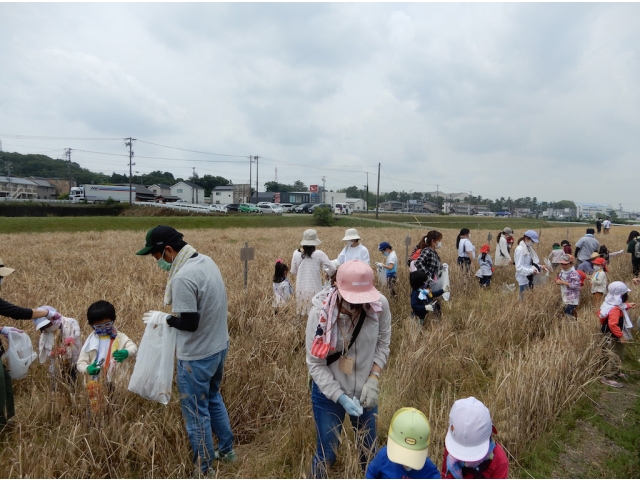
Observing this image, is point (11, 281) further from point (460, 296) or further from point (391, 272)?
point (460, 296)

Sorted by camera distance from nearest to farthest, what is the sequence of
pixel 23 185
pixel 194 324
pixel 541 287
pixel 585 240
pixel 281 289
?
pixel 194 324 < pixel 281 289 < pixel 541 287 < pixel 585 240 < pixel 23 185

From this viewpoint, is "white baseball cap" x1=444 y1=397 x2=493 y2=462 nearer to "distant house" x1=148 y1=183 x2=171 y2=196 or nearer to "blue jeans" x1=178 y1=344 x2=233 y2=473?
"blue jeans" x1=178 y1=344 x2=233 y2=473

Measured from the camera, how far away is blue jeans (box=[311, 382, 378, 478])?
2.36 metres

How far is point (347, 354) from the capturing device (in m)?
2.27

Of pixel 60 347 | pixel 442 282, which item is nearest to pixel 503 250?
pixel 442 282

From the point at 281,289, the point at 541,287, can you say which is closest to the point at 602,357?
the point at 541,287

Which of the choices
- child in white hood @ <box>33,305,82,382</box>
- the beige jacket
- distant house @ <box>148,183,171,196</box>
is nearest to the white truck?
distant house @ <box>148,183,171,196</box>

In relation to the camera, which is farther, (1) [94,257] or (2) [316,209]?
(2) [316,209]

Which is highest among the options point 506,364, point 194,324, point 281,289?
point 194,324

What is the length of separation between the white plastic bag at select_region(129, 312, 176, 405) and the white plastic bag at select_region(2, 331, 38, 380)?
1.08 meters

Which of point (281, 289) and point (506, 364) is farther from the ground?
point (281, 289)

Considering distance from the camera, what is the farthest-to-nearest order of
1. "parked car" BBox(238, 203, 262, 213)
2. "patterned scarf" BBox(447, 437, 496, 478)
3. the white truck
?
1. the white truck
2. "parked car" BBox(238, 203, 262, 213)
3. "patterned scarf" BBox(447, 437, 496, 478)

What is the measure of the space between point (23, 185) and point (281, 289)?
76649mm

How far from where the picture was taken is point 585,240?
8.36 meters
